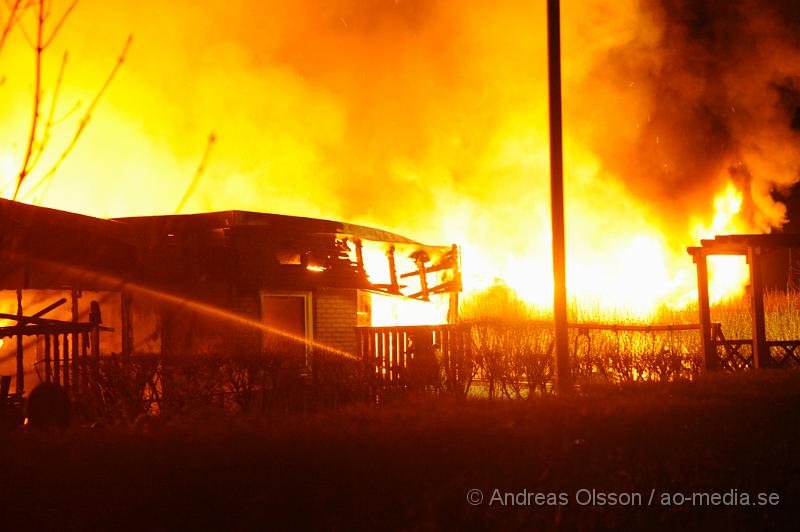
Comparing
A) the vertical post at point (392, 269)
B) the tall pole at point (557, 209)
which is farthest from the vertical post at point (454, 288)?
the tall pole at point (557, 209)

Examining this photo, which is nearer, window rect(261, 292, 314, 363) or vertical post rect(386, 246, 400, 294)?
→ window rect(261, 292, 314, 363)

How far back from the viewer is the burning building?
42.5 ft

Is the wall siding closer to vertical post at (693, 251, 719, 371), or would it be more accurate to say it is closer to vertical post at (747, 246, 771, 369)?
vertical post at (693, 251, 719, 371)

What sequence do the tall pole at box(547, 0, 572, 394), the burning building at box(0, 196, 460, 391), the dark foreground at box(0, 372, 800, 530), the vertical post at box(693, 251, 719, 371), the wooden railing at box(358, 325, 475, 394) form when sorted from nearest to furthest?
the dark foreground at box(0, 372, 800, 530), the tall pole at box(547, 0, 572, 394), the wooden railing at box(358, 325, 475, 394), the burning building at box(0, 196, 460, 391), the vertical post at box(693, 251, 719, 371)

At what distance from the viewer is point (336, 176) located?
104 feet

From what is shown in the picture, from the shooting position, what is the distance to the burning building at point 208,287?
1295cm

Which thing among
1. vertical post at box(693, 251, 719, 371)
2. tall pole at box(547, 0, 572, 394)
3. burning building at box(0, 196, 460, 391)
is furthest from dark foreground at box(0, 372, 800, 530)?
vertical post at box(693, 251, 719, 371)

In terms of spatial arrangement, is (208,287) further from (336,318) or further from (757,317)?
(757,317)

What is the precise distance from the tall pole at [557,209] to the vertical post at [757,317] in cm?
771

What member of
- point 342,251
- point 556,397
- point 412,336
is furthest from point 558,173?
point 342,251

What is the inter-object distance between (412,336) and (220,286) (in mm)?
3846

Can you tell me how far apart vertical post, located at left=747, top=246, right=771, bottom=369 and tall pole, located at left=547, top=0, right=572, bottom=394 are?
Result: 7714 millimetres

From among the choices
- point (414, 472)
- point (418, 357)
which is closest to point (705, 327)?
point (418, 357)

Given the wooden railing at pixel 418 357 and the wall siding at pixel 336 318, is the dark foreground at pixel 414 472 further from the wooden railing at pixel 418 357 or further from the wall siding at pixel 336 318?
the wall siding at pixel 336 318
